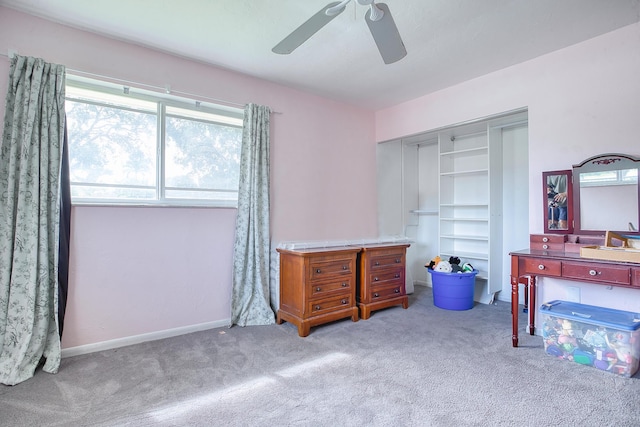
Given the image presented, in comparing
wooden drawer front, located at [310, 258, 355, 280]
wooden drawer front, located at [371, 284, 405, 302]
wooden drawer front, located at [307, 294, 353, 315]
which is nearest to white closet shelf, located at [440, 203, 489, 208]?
wooden drawer front, located at [371, 284, 405, 302]

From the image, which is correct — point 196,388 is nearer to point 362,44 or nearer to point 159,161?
point 159,161

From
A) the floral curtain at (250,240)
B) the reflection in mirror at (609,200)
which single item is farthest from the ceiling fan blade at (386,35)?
the reflection in mirror at (609,200)

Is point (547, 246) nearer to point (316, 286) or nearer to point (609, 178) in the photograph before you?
point (609, 178)

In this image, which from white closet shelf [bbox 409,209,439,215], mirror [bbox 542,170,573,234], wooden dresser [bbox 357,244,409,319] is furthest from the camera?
white closet shelf [bbox 409,209,439,215]

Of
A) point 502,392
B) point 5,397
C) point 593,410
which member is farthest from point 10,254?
point 593,410

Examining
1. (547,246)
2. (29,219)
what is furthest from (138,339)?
(547,246)

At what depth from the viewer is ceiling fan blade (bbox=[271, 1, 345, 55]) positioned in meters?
1.59

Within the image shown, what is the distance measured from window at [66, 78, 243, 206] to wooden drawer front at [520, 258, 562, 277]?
8.42 ft

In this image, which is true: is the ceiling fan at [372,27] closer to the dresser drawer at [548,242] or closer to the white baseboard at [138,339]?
the dresser drawer at [548,242]

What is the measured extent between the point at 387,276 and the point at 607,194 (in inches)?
77.3

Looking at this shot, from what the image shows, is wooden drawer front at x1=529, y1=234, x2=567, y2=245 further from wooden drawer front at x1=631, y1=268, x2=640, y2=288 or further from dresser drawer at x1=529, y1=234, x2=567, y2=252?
wooden drawer front at x1=631, y1=268, x2=640, y2=288

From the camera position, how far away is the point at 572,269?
7.24 feet

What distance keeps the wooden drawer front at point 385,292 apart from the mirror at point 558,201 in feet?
4.93

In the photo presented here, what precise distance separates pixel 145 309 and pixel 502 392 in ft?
8.66
